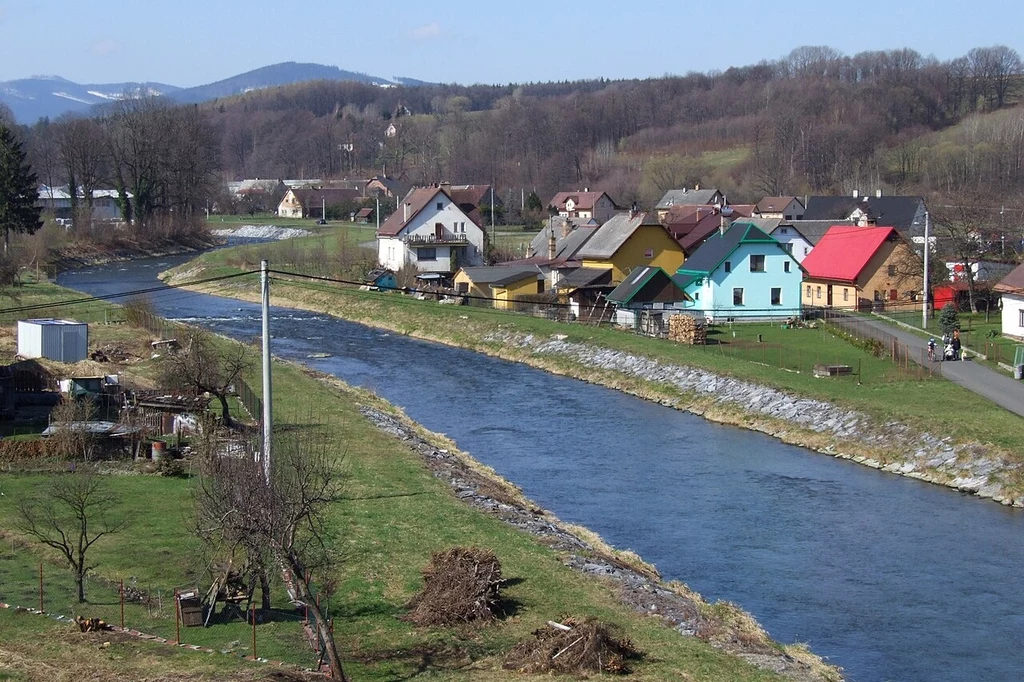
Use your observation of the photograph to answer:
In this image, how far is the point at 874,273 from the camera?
4741 cm

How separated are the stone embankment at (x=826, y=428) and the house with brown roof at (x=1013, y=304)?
10.5 m

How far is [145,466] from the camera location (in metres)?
22.3

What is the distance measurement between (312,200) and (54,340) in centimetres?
8344

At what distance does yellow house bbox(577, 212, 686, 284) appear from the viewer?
1982 inches

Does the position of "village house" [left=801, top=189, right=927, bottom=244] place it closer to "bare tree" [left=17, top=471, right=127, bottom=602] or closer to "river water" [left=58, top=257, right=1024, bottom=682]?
"river water" [left=58, top=257, right=1024, bottom=682]

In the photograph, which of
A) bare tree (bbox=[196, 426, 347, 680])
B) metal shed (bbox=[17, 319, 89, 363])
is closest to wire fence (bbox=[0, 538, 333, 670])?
bare tree (bbox=[196, 426, 347, 680])

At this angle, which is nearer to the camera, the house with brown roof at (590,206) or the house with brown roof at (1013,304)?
the house with brown roof at (1013,304)

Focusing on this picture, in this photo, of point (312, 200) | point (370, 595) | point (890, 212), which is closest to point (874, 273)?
point (890, 212)

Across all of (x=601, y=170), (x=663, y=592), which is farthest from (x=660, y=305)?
(x=601, y=170)

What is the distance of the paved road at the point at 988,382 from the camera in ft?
90.5

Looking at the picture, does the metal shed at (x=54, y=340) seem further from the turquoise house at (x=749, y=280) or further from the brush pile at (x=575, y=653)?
the brush pile at (x=575, y=653)

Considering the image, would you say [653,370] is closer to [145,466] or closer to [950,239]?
[145,466]

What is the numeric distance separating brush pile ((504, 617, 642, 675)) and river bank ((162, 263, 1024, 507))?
12.0 m

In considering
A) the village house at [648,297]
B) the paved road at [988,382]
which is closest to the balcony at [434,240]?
the village house at [648,297]
